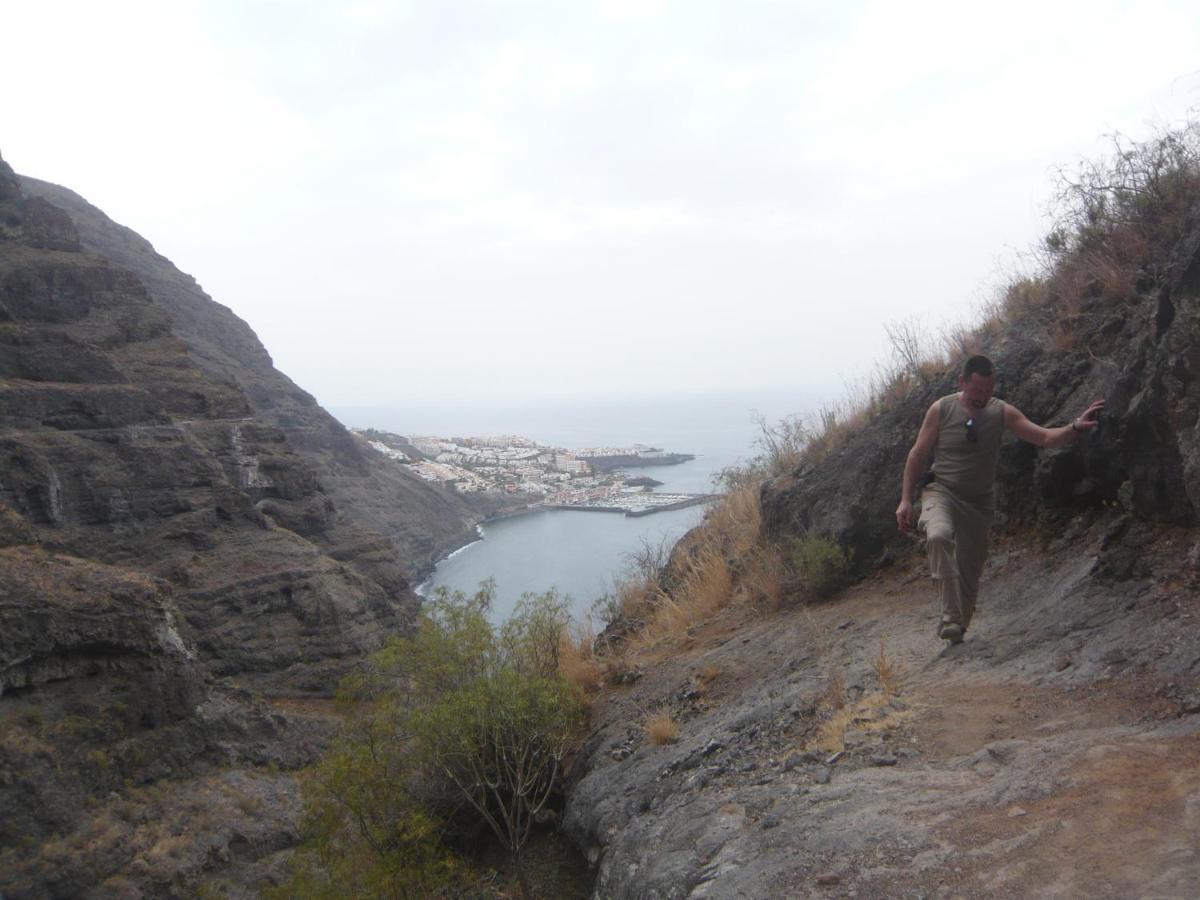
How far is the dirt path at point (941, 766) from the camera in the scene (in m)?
3.23

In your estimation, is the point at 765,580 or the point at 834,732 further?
the point at 765,580

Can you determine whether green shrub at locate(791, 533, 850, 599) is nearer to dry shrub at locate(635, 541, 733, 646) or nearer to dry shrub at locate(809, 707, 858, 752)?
dry shrub at locate(635, 541, 733, 646)

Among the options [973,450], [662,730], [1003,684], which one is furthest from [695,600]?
[1003,684]

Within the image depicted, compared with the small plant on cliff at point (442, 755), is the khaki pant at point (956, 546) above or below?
above

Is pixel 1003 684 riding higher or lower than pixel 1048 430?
lower

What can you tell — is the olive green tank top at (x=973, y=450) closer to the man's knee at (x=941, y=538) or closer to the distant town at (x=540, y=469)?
the man's knee at (x=941, y=538)

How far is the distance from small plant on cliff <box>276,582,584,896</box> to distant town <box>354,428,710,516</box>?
Result: 14472mm

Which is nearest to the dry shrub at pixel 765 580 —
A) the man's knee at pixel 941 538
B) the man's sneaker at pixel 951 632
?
the man's sneaker at pixel 951 632

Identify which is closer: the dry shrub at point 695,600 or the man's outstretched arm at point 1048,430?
the man's outstretched arm at point 1048,430

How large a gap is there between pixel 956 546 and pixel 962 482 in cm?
41

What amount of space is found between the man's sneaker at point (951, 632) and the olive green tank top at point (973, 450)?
80cm

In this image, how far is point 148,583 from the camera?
93.9ft

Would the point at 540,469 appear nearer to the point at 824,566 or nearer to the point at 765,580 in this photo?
the point at 765,580

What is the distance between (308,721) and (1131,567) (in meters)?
30.2
